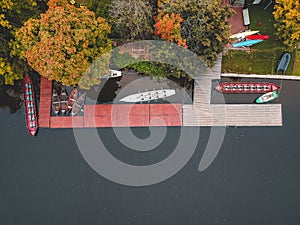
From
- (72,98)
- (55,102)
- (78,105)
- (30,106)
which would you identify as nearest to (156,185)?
(78,105)

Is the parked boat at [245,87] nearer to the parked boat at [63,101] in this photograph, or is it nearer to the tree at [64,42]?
the tree at [64,42]

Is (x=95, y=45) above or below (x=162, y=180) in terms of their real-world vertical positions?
above

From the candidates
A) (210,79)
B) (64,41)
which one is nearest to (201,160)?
(210,79)

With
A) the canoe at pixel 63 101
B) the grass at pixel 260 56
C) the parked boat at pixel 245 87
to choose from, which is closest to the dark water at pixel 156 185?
the canoe at pixel 63 101

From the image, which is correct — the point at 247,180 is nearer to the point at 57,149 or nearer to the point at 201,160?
the point at 201,160

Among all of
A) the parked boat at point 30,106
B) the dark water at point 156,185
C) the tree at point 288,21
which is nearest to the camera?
the tree at point 288,21

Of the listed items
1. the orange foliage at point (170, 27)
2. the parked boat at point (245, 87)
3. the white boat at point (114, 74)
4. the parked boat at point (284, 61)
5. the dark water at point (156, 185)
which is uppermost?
the orange foliage at point (170, 27)

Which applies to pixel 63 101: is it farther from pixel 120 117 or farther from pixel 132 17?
pixel 132 17
